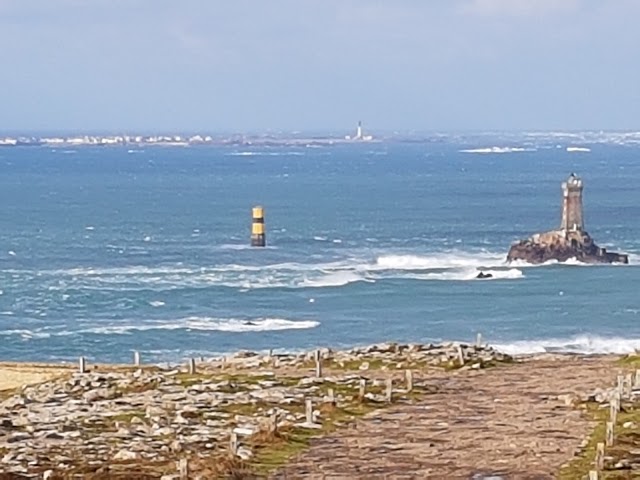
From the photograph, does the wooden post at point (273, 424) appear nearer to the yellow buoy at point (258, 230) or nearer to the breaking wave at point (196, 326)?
the breaking wave at point (196, 326)

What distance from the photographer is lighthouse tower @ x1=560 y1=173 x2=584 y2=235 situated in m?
86.0

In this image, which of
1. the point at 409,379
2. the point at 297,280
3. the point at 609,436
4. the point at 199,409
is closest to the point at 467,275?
the point at 297,280

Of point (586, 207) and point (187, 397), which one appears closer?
point (187, 397)

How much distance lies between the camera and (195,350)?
5681cm

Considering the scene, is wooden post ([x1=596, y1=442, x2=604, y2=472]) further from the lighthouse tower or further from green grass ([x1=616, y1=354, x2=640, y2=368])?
the lighthouse tower

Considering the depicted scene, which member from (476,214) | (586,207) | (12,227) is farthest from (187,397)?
(586,207)

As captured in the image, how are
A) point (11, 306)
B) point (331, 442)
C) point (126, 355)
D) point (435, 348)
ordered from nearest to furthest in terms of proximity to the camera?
point (331, 442) < point (435, 348) < point (126, 355) < point (11, 306)

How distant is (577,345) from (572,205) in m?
30.4

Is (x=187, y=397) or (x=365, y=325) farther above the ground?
(x=187, y=397)

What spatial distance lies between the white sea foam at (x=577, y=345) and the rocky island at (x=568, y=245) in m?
27.1

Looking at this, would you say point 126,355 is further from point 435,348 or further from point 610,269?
point 610,269

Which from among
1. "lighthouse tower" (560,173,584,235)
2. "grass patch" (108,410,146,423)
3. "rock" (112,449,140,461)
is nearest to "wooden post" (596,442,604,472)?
"rock" (112,449,140,461)

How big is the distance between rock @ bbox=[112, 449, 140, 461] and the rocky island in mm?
67232

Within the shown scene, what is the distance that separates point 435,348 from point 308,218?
94413 millimetres
